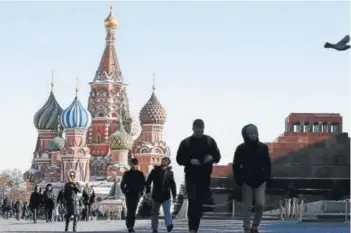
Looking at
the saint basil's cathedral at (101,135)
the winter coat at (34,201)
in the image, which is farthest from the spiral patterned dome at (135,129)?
the winter coat at (34,201)

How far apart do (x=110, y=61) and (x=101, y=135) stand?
784cm

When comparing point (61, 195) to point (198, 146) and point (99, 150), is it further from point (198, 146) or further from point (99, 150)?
point (99, 150)

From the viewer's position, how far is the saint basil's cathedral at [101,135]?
100562 mm

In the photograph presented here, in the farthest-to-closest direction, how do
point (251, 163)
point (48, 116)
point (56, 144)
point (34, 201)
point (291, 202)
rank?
point (48, 116)
point (56, 144)
point (291, 202)
point (34, 201)
point (251, 163)

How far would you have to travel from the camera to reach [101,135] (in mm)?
106438

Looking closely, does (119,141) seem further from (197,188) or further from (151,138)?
(197,188)

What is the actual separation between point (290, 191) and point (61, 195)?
8.06 meters

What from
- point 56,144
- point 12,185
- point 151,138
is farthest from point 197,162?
point 12,185

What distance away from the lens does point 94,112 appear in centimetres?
10700

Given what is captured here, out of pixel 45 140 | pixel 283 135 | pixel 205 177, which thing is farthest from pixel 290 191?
pixel 45 140

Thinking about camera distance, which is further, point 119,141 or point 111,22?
point 111,22

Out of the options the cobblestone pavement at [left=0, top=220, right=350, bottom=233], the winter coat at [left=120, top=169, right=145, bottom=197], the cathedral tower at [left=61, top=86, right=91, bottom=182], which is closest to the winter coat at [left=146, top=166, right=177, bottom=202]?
the winter coat at [left=120, top=169, right=145, bottom=197]

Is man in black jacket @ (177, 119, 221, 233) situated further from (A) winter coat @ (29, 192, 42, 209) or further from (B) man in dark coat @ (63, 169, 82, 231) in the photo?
(A) winter coat @ (29, 192, 42, 209)

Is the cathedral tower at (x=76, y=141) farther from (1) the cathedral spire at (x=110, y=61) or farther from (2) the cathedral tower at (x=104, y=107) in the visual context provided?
(1) the cathedral spire at (x=110, y=61)
